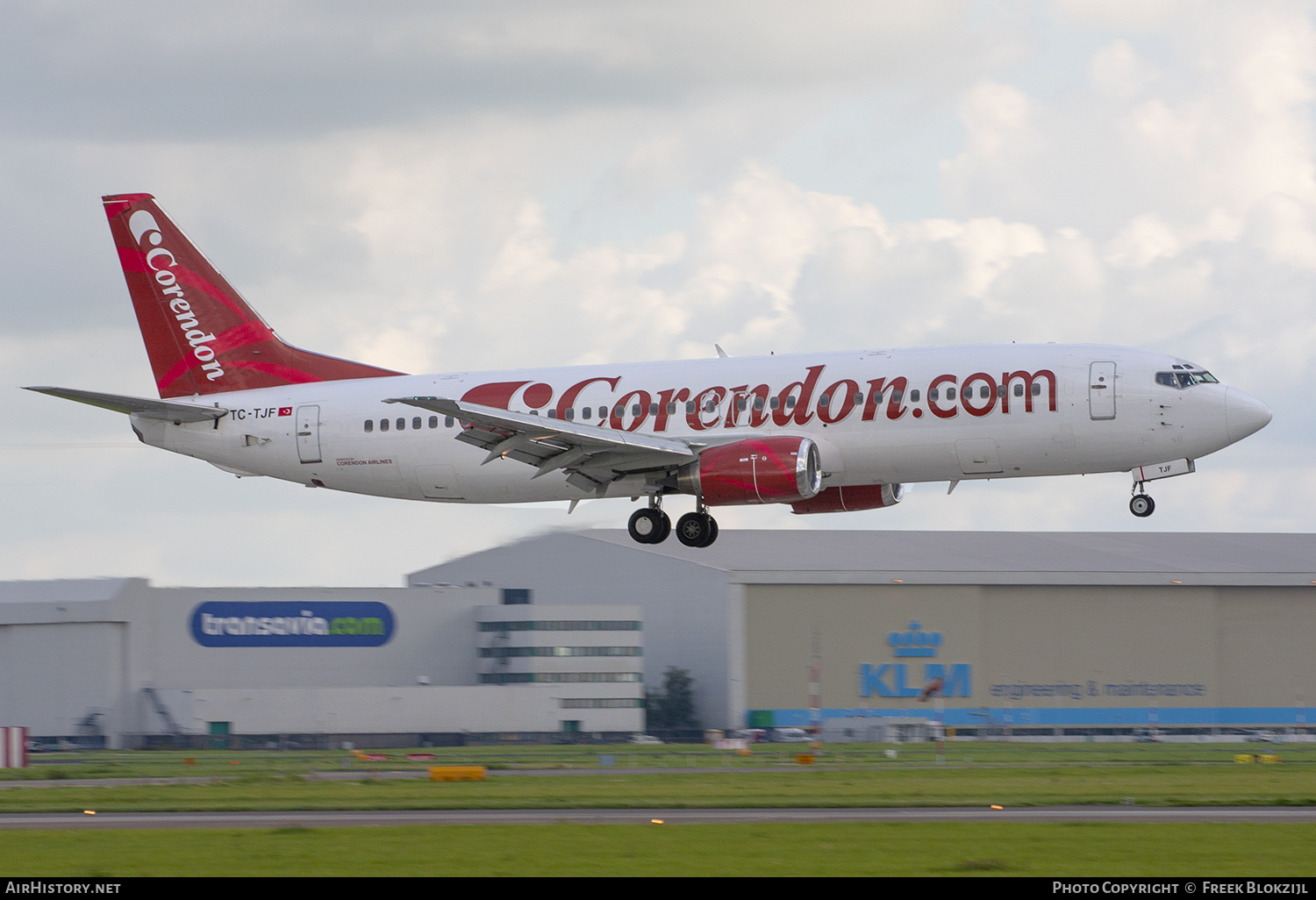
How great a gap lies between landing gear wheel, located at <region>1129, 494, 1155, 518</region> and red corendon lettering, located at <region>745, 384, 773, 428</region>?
9.54 meters

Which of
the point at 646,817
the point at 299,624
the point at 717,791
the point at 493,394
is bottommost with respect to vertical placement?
the point at 717,791

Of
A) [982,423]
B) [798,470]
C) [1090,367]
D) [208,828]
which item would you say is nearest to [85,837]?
[208,828]

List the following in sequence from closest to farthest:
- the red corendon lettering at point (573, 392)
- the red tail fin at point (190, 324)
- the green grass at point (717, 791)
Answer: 1. the green grass at point (717, 791)
2. the red corendon lettering at point (573, 392)
3. the red tail fin at point (190, 324)

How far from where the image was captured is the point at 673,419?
140 feet

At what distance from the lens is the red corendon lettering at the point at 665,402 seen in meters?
42.8

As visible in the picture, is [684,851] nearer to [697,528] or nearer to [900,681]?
[697,528]

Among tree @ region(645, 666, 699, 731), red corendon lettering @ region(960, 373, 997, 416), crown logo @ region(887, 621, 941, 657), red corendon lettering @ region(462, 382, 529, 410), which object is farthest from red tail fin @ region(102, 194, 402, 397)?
crown logo @ region(887, 621, 941, 657)

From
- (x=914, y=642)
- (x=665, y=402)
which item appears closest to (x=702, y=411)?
(x=665, y=402)

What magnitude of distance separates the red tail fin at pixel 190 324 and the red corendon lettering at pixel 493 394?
3495mm

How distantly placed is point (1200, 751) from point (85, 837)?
6220 centimetres

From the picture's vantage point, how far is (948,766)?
61844mm

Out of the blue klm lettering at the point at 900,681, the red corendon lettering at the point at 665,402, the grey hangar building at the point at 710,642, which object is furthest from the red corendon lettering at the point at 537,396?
the blue klm lettering at the point at 900,681

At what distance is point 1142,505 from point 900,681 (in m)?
68.7

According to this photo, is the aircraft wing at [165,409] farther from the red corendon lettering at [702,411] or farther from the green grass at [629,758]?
the green grass at [629,758]
